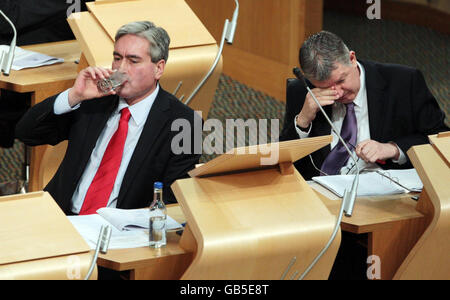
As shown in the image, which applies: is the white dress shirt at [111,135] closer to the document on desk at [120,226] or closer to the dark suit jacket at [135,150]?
the dark suit jacket at [135,150]

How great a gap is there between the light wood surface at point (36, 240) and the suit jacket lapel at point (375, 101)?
1.61 metres

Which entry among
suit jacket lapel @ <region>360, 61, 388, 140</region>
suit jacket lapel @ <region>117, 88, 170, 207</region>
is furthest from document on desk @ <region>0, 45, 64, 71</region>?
suit jacket lapel @ <region>360, 61, 388, 140</region>

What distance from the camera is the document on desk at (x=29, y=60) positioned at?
443 centimetres

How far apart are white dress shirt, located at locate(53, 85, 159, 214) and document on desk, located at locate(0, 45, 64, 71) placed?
957mm

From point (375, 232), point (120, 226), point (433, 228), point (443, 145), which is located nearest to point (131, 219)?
point (120, 226)

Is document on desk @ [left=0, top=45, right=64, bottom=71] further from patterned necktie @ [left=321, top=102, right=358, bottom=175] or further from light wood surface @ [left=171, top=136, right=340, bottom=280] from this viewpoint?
light wood surface @ [left=171, top=136, right=340, bottom=280]

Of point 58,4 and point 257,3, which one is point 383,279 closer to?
point 58,4

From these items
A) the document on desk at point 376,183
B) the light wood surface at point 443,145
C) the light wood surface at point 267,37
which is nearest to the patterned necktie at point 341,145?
the document on desk at point 376,183

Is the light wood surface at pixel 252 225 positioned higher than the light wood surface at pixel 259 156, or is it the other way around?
the light wood surface at pixel 259 156

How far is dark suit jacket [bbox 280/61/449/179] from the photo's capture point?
12.5 feet

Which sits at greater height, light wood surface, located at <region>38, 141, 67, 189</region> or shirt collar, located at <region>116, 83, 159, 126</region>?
shirt collar, located at <region>116, 83, 159, 126</region>

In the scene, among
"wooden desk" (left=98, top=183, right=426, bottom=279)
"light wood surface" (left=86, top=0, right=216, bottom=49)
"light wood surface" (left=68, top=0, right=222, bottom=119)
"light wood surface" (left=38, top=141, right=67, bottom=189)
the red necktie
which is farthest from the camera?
"light wood surface" (left=38, top=141, right=67, bottom=189)
